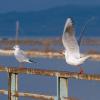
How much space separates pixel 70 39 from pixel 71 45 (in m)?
0.16

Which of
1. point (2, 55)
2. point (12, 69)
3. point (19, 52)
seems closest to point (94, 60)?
point (2, 55)

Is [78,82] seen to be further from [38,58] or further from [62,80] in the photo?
[38,58]

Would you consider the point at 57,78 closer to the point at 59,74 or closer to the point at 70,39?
the point at 59,74

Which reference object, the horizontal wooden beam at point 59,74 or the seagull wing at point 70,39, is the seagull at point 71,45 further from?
the horizontal wooden beam at point 59,74

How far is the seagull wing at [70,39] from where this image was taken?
1073 cm

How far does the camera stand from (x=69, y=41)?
10945mm

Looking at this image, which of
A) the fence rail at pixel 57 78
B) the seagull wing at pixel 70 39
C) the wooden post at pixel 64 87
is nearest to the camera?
the fence rail at pixel 57 78

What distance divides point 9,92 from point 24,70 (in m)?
0.61

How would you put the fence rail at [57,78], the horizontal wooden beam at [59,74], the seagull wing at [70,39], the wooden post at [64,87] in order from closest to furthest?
1. the horizontal wooden beam at [59,74]
2. the fence rail at [57,78]
3. the wooden post at [64,87]
4. the seagull wing at [70,39]

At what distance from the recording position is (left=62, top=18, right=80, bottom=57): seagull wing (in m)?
10.7

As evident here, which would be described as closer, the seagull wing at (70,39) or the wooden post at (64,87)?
the wooden post at (64,87)

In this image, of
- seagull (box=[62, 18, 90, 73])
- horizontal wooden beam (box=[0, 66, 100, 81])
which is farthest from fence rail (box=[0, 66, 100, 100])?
seagull (box=[62, 18, 90, 73])

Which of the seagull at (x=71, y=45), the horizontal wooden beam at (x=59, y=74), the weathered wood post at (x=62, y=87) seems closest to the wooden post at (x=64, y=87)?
the weathered wood post at (x=62, y=87)

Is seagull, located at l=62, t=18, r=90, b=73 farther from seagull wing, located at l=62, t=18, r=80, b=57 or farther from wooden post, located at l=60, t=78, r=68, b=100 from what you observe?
wooden post, located at l=60, t=78, r=68, b=100
